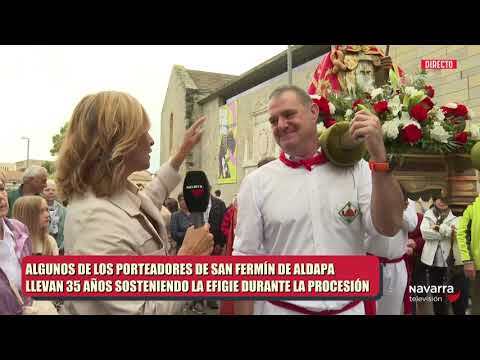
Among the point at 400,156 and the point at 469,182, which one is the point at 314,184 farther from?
the point at 469,182

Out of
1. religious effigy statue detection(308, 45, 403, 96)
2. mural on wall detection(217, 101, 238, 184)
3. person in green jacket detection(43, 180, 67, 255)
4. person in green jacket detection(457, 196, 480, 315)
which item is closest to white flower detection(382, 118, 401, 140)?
religious effigy statue detection(308, 45, 403, 96)

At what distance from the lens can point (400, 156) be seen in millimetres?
2605

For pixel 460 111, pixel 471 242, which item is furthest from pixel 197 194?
pixel 471 242

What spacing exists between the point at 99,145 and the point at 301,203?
796 mm

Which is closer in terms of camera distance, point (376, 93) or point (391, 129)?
point (391, 129)

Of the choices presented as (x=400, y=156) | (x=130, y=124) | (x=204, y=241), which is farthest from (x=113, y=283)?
(x=400, y=156)

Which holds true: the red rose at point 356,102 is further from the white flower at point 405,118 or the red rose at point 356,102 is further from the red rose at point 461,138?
the red rose at point 461,138

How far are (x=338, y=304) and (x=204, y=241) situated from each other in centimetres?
75

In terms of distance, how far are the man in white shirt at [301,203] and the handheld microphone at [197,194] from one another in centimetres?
24

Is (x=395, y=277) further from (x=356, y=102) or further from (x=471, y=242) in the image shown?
(x=356, y=102)

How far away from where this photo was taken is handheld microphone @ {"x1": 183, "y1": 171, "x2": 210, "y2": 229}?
1605mm
